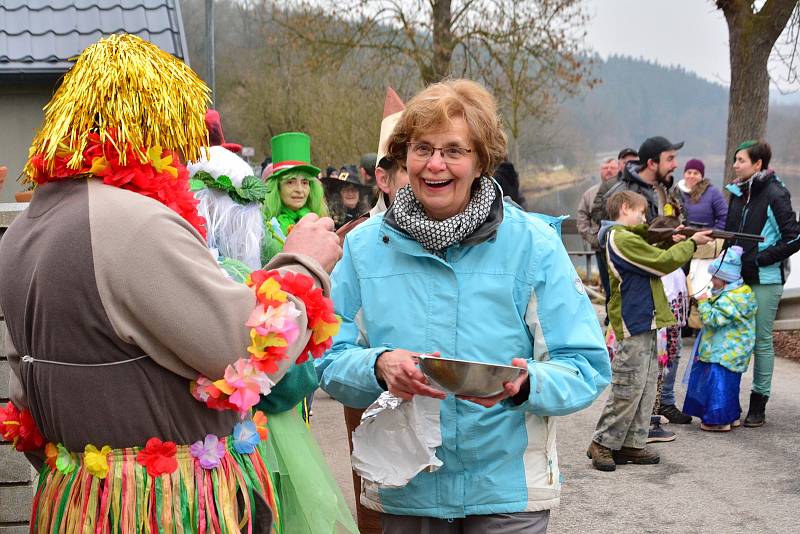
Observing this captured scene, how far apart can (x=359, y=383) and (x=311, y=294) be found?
39 cm

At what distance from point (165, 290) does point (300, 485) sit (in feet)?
3.06

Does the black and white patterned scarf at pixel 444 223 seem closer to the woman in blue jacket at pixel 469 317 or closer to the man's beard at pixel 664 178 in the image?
the woman in blue jacket at pixel 469 317

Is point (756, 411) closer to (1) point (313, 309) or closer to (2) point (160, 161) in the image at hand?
(1) point (313, 309)

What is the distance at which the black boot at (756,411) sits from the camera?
7488mm

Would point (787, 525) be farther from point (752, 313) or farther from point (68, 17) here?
point (68, 17)

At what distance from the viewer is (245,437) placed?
265cm

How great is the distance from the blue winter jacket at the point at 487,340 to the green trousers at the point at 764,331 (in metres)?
4.96

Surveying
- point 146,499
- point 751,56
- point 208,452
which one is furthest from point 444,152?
point 751,56

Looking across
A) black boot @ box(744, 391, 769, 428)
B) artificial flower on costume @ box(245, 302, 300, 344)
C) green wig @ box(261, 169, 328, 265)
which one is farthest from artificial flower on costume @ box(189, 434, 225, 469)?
black boot @ box(744, 391, 769, 428)

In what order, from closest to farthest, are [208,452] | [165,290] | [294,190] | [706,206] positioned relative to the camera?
[165,290], [208,452], [294,190], [706,206]

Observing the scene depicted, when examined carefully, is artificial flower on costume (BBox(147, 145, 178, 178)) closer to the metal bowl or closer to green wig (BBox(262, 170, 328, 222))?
the metal bowl

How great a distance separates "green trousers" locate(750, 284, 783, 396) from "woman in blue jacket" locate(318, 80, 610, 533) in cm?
494

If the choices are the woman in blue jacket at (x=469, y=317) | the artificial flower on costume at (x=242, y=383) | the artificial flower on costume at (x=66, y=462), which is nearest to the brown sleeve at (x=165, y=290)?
the artificial flower on costume at (x=242, y=383)

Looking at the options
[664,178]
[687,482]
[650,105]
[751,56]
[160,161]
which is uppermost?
[650,105]
